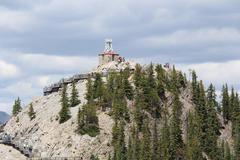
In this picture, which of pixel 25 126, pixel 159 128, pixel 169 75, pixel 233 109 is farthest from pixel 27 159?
pixel 233 109

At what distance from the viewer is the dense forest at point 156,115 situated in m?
140

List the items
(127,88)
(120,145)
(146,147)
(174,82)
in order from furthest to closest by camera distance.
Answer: (174,82) → (127,88) → (120,145) → (146,147)

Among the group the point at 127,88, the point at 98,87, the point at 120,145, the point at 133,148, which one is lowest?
the point at 133,148

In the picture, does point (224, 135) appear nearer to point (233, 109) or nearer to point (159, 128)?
point (233, 109)

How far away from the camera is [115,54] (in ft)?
605

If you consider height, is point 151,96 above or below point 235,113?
above

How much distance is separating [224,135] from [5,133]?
64058mm

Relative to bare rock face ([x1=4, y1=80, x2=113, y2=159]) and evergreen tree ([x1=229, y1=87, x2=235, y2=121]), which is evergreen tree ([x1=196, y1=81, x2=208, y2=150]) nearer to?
evergreen tree ([x1=229, y1=87, x2=235, y2=121])

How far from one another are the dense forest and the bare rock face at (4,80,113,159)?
212cm

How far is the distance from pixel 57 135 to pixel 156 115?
28.5m

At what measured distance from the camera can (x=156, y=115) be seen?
158 metres

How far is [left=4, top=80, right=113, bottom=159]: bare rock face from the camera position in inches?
5576

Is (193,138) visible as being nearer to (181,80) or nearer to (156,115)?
(156,115)

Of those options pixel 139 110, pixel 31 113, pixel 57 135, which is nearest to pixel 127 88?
pixel 139 110
